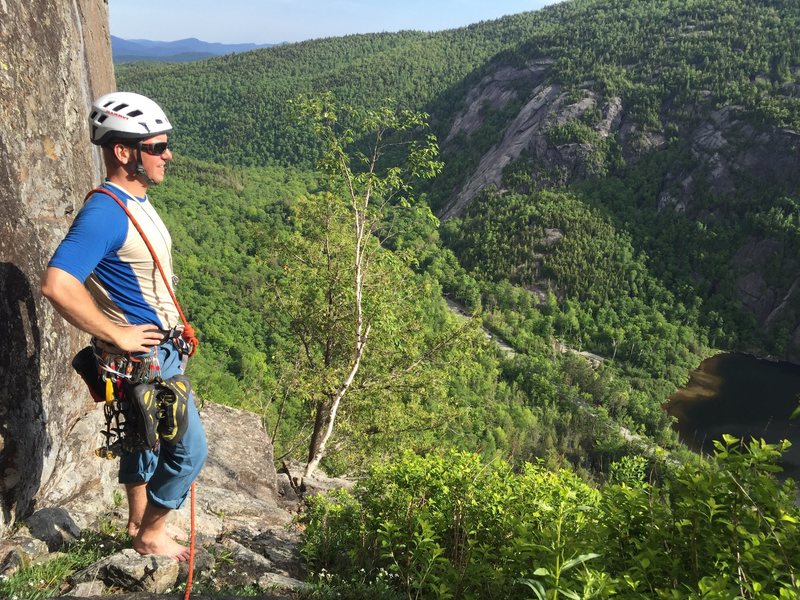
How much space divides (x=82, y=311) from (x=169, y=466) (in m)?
1.36

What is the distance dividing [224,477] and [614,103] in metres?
136

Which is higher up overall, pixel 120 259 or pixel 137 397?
pixel 120 259

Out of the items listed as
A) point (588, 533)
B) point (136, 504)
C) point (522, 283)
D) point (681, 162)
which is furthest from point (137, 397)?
point (681, 162)

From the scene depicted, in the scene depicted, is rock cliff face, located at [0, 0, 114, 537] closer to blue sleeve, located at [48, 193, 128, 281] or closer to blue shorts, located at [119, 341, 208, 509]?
blue shorts, located at [119, 341, 208, 509]

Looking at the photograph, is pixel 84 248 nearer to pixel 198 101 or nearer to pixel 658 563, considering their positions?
pixel 658 563

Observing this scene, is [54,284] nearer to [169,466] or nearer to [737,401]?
[169,466]

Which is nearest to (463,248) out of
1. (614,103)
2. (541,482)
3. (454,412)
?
(614,103)

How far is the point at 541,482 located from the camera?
176 inches

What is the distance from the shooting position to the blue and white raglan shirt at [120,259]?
2842 mm

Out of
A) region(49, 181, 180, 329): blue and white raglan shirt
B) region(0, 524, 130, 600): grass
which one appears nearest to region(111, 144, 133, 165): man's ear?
region(49, 181, 180, 329): blue and white raglan shirt

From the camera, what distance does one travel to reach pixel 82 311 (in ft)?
9.24

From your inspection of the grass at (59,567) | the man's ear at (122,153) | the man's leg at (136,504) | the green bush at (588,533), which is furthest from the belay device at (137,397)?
the green bush at (588,533)

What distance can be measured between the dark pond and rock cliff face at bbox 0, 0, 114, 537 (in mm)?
66101

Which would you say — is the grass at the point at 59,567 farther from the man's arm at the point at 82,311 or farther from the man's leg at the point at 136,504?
the man's arm at the point at 82,311
